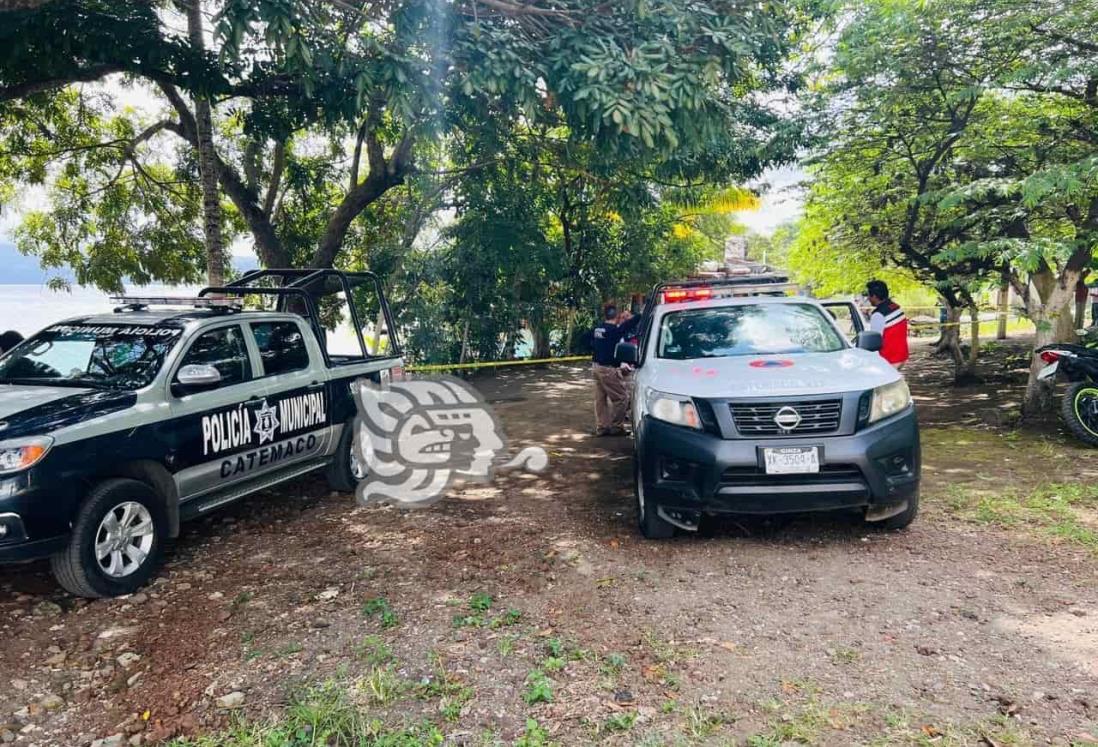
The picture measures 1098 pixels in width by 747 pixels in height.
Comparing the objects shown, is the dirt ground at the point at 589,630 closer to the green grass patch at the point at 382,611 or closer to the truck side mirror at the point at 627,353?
the green grass patch at the point at 382,611

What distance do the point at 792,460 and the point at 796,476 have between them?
11 centimetres

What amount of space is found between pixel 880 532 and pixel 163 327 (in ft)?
17.7

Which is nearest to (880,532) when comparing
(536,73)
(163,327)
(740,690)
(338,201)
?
(740,690)

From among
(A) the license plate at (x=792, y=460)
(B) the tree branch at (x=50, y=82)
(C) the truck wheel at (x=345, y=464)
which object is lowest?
(C) the truck wheel at (x=345, y=464)

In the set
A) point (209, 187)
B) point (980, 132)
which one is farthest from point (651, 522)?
point (209, 187)

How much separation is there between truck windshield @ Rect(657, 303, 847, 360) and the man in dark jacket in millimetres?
2768

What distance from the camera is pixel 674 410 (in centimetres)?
476

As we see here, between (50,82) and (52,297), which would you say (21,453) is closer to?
(50,82)

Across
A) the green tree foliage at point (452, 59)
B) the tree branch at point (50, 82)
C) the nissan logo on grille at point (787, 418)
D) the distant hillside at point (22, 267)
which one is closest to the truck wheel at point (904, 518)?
the nissan logo on grille at point (787, 418)

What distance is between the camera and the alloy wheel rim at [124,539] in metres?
4.26

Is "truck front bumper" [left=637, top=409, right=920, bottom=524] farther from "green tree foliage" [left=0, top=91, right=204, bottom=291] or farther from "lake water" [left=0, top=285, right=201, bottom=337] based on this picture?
"lake water" [left=0, top=285, right=201, bottom=337]

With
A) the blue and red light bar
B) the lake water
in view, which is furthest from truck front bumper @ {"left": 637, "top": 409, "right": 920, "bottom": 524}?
the lake water

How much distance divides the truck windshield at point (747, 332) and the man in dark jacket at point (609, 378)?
277 centimetres

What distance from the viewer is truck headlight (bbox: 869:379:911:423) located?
462cm
